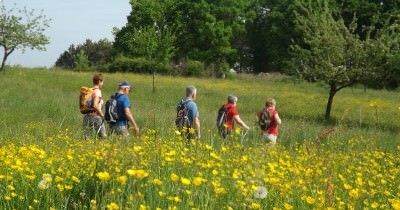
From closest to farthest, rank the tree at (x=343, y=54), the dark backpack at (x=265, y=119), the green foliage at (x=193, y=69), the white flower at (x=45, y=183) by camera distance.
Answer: the white flower at (x=45, y=183) → the dark backpack at (x=265, y=119) → the tree at (x=343, y=54) → the green foliage at (x=193, y=69)

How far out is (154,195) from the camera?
12.9ft

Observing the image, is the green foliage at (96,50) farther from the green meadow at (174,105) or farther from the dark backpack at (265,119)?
the dark backpack at (265,119)

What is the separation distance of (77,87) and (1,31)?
8741 mm

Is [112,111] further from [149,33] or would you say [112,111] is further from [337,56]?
[149,33]

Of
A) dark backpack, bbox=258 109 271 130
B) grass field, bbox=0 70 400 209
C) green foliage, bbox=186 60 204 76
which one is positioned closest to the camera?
grass field, bbox=0 70 400 209

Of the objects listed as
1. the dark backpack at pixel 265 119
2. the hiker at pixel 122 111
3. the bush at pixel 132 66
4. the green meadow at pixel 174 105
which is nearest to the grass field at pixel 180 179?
the hiker at pixel 122 111

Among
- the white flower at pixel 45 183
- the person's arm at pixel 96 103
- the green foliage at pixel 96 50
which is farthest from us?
the green foliage at pixel 96 50

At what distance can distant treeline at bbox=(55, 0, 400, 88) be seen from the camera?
47763 mm

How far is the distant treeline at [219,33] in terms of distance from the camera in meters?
47.8

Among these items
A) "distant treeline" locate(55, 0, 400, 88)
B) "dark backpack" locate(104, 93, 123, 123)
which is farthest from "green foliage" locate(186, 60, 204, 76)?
"dark backpack" locate(104, 93, 123, 123)

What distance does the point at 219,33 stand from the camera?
56125 mm

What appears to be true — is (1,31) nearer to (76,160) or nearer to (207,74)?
(207,74)

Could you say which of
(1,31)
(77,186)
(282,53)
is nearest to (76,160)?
(77,186)

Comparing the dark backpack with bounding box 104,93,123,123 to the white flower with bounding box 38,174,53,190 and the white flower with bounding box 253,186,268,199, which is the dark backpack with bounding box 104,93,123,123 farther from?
the white flower with bounding box 253,186,268,199
